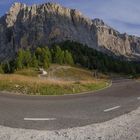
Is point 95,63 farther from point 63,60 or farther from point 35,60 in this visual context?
point 35,60

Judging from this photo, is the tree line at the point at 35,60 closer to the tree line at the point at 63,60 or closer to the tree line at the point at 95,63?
the tree line at the point at 63,60

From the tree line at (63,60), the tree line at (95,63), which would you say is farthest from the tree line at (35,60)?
the tree line at (95,63)

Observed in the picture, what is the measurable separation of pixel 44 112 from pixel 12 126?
2.94m

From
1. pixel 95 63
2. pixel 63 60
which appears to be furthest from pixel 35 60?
pixel 95 63

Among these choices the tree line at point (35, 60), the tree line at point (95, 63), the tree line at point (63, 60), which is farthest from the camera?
the tree line at point (95, 63)

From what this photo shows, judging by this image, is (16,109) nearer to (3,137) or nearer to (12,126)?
(12,126)

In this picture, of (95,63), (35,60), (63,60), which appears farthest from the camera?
(95,63)

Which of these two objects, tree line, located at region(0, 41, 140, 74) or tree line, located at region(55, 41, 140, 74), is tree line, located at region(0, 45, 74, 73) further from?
tree line, located at region(55, 41, 140, 74)

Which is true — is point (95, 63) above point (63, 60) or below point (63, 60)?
below

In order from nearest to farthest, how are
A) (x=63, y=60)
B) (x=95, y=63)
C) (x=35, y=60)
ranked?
(x=35, y=60) → (x=63, y=60) → (x=95, y=63)

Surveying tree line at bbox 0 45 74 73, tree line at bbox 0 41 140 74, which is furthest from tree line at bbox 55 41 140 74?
tree line at bbox 0 45 74 73

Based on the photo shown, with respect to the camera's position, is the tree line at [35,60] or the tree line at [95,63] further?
the tree line at [95,63]

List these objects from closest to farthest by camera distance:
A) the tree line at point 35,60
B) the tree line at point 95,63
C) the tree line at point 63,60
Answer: the tree line at point 35,60
the tree line at point 63,60
the tree line at point 95,63

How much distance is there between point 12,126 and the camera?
9.23 meters
